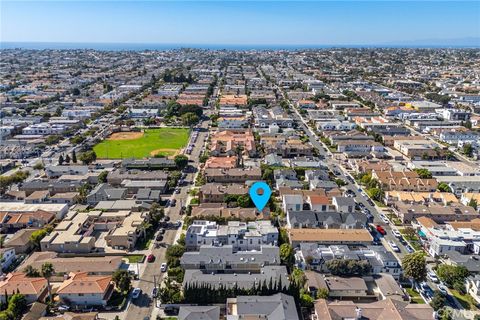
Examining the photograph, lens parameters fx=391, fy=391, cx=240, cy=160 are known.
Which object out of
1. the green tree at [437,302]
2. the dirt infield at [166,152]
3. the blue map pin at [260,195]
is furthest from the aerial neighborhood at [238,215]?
the blue map pin at [260,195]

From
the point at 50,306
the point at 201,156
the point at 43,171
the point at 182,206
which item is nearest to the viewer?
the point at 50,306

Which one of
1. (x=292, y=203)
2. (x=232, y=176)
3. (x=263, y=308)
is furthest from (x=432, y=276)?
(x=232, y=176)

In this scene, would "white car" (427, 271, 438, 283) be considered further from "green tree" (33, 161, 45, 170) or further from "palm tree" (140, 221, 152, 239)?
"green tree" (33, 161, 45, 170)

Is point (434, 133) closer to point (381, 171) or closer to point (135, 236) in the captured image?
point (381, 171)

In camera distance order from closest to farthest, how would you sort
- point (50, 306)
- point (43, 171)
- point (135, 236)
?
point (50, 306), point (135, 236), point (43, 171)

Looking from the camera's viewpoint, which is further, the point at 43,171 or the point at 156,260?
the point at 43,171

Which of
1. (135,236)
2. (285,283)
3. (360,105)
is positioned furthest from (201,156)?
(360,105)

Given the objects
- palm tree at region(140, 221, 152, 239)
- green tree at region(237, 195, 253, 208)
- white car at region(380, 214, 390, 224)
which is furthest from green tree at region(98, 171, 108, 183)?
white car at region(380, 214, 390, 224)
